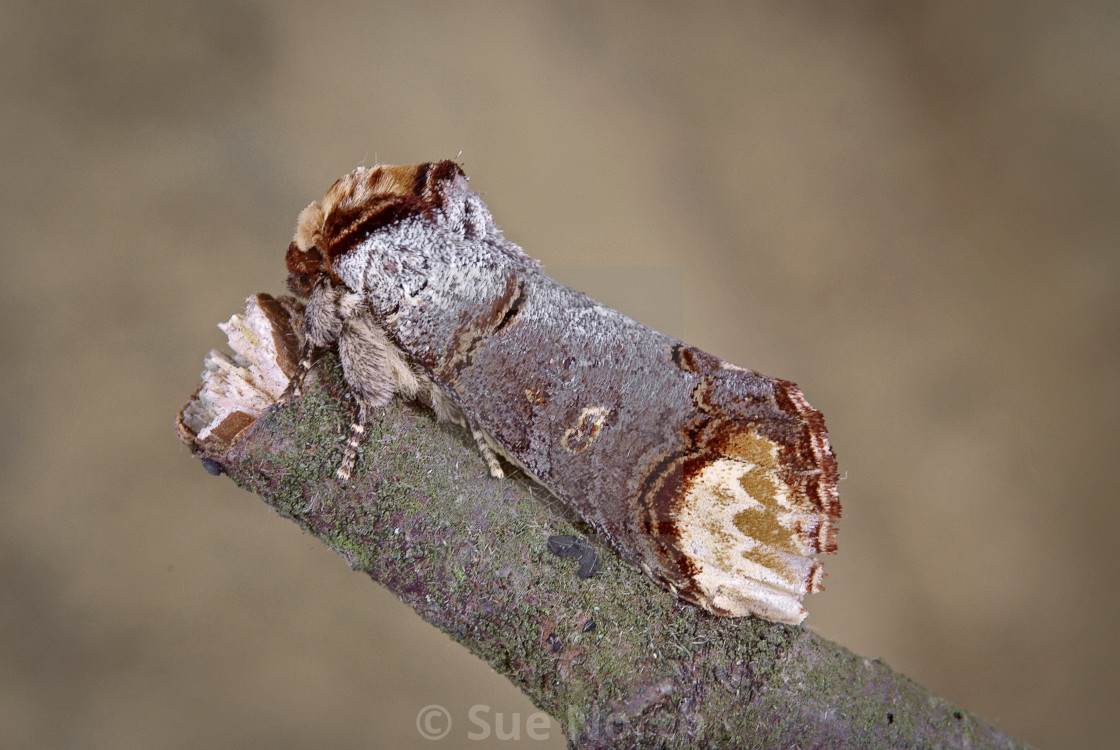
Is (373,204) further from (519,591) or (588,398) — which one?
(519,591)

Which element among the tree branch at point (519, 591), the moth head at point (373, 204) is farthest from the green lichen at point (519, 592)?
the moth head at point (373, 204)

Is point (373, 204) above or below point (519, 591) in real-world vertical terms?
above

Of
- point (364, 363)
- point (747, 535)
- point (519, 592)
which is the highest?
point (747, 535)

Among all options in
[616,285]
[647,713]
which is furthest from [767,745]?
[616,285]

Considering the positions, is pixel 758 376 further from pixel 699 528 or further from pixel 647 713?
pixel 647 713

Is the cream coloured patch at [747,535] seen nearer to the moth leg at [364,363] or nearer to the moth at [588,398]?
the moth at [588,398]

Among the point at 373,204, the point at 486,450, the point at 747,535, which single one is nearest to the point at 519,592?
the point at 486,450
